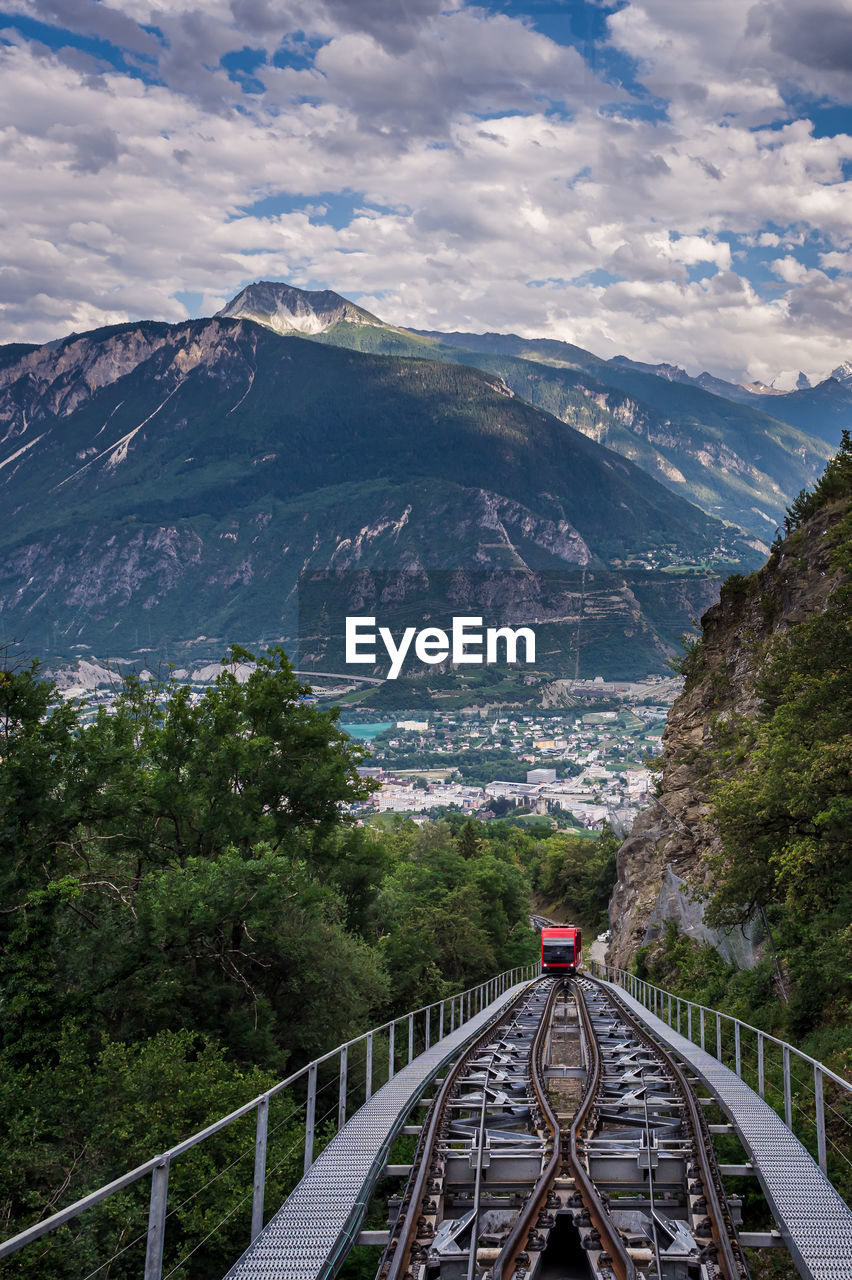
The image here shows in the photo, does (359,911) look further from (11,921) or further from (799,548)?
(799,548)

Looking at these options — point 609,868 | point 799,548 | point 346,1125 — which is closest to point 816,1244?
point 346,1125

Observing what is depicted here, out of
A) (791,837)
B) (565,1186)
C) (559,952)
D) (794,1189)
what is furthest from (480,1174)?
(559,952)

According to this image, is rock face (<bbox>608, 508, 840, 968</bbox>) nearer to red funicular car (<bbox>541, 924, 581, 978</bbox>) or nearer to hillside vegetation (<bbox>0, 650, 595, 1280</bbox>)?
red funicular car (<bbox>541, 924, 581, 978</bbox>)

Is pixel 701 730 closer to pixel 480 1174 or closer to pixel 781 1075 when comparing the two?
pixel 781 1075

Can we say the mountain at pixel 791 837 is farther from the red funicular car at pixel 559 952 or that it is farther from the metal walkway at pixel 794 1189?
the red funicular car at pixel 559 952

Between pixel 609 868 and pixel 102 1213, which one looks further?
pixel 609 868

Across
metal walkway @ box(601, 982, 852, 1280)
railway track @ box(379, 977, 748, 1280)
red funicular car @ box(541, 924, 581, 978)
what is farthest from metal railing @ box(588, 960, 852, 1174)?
red funicular car @ box(541, 924, 581, 978)
